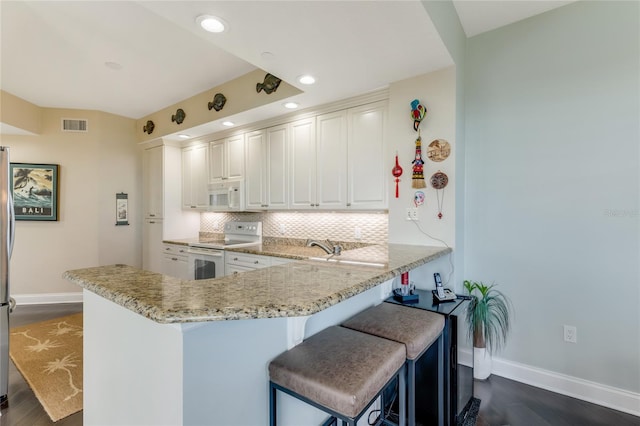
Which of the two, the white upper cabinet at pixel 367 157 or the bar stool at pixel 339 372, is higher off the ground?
the white upper cabinet at pixel 367 157

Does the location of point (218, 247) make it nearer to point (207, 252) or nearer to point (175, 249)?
point (207, 252)

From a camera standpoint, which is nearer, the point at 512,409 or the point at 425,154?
the point at 512,409

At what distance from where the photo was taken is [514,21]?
2.49m

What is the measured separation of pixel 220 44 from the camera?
2.00 m

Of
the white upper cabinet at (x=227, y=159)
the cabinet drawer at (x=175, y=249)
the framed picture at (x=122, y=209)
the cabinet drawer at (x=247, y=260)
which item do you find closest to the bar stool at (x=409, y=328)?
the cabinet drawer at (x=247, y=260)

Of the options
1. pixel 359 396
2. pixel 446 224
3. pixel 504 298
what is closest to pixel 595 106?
pixel 446 224

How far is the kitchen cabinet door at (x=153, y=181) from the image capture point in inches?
183

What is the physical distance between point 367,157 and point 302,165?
2.61ft

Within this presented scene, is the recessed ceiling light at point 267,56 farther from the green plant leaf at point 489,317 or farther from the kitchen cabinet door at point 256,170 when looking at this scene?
the green plant leaf at point 489,317

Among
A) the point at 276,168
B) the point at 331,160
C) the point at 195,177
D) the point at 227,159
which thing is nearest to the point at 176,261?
the point at 195,177

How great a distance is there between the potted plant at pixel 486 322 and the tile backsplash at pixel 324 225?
37.8 inches

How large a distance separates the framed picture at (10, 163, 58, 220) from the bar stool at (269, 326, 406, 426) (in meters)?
5.13

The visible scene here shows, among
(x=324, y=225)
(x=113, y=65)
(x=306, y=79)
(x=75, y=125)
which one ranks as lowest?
(x=324, y=225)

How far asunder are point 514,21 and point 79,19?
354 cm
